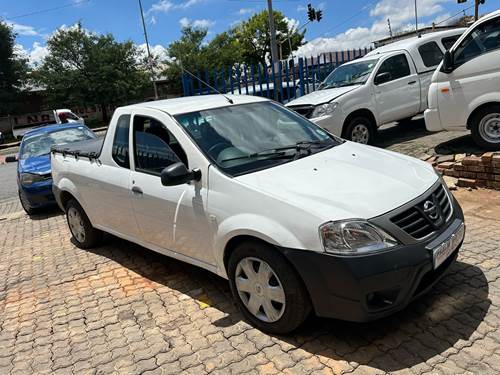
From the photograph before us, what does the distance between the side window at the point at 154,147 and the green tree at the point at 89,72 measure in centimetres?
3930

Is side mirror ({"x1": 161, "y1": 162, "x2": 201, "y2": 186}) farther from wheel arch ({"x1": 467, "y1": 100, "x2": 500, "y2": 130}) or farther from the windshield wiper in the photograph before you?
wheel arch ({"x1": 467, "y1": 100, "x2": 500, "y2": 130})

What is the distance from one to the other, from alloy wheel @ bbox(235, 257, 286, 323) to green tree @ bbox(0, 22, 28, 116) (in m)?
41.3

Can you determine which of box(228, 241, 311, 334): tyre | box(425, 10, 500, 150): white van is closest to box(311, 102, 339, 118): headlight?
box(425, 10, 500, 150): white van

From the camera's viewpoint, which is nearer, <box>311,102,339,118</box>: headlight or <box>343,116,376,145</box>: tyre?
<box>311,102,339,118</box>: headlight

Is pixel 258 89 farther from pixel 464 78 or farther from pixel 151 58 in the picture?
pixel 151 58

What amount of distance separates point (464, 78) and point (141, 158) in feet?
16.8

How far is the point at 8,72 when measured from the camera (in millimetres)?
39375

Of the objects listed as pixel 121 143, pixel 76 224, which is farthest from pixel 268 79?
pixel 121 143

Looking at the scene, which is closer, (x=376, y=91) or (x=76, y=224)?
(x=76, y=224)

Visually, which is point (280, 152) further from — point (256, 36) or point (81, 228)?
point (256, 36)

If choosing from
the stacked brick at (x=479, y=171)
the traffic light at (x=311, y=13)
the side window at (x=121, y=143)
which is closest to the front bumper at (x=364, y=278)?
the side window at (x=121, y=143)

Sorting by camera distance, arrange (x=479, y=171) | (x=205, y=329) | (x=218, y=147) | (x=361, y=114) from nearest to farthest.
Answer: (x=205, y=329)
(x=218, y=147)
(x=479, y=171)
(x=361, y=114)

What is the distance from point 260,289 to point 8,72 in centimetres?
4353

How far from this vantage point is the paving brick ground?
113 inches
